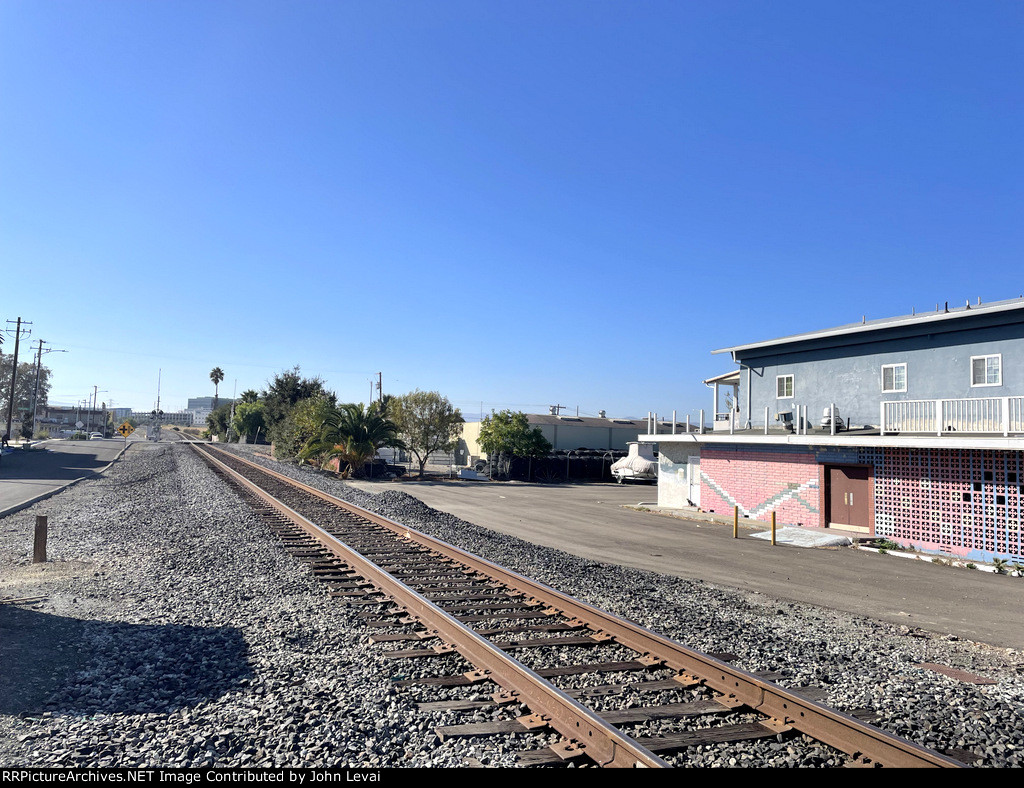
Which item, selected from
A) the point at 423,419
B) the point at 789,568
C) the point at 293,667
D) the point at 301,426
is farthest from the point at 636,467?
the point at 293,667

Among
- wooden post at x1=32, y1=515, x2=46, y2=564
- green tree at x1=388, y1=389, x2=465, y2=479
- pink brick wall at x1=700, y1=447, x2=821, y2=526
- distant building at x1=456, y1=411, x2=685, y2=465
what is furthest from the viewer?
distant building at x1=456, y1=411, x2=685, y2=465

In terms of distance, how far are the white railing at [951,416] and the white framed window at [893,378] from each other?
1537mm

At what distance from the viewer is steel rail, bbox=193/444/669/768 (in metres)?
4.45

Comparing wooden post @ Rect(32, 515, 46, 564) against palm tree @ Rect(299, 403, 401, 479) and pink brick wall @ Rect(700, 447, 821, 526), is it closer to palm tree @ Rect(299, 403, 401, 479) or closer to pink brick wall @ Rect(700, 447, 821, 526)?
pink brick wall @ Rect(700, 447, 821, 526)

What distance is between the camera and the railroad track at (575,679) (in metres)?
4.67

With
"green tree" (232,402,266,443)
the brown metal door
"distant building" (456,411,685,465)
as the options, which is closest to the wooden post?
the brown metal door

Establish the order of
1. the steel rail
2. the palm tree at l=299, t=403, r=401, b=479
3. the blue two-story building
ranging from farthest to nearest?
1. the palm tree at l=299, t=403, r=401, b=479
2. the blue two-story building
3. the steel rail

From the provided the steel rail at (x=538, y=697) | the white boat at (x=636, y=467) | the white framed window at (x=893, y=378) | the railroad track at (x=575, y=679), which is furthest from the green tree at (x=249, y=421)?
the steel rail at (x=538, y=697)

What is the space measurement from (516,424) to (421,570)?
36.1 m

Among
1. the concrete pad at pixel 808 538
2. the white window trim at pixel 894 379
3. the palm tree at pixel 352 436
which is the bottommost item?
the concrete pad at pixel 808 538

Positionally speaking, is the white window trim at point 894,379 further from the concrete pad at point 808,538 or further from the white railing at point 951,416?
the concrete pad at point 808,538

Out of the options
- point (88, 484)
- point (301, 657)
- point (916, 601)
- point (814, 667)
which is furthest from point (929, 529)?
point (88, 484)

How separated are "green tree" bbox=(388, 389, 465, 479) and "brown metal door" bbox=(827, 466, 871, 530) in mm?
27407

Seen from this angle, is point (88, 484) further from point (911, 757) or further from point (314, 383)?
point (314, 383)
